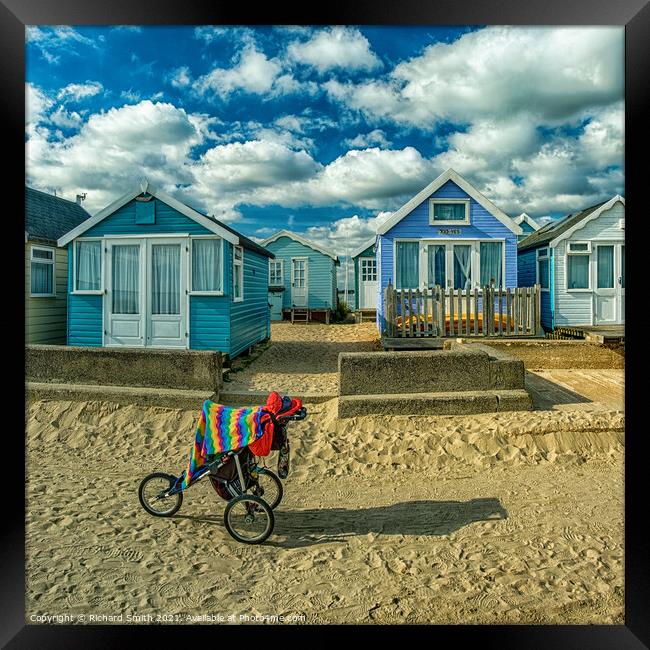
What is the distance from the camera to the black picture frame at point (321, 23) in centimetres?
280

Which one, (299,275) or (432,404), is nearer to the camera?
(432,404)

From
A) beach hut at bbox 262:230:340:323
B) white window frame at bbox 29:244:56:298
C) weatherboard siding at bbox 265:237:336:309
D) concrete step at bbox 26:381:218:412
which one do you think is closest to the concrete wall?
concrete step at bbox 26:381:218:412

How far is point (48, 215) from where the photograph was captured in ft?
42.9

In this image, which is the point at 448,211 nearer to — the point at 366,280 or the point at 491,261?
the point at 491,261

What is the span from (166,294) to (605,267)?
11.7 metres

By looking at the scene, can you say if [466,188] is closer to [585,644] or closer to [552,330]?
[552,330]

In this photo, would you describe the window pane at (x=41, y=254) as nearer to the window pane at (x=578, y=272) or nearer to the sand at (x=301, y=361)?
the sand at (x=301, y=361)

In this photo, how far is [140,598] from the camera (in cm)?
350

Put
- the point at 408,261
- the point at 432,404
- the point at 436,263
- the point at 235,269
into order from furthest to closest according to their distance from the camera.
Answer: the point at 408,261
the point at 436,263
the point at 235,269
the point at 432,404

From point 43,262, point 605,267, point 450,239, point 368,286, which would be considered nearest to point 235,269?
point 43,262

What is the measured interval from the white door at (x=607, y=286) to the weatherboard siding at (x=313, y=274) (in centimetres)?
1357

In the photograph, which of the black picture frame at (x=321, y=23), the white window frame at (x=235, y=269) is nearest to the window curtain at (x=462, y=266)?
the white window frame at (x=235, y=269)

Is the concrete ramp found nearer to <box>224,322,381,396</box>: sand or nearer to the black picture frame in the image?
<box>224,322,381,396</box>: sand

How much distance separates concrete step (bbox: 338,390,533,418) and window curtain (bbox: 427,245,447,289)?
768cm
